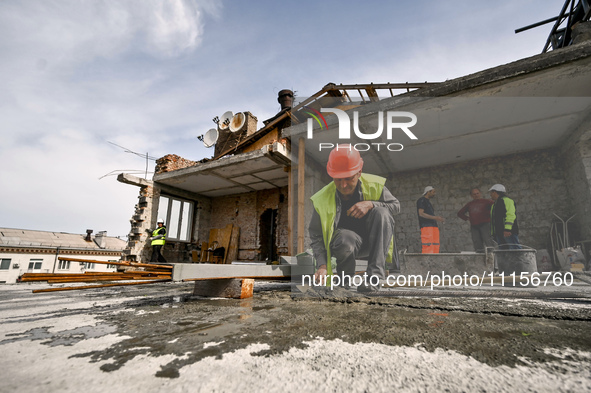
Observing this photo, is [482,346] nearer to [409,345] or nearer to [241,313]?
[409,345]

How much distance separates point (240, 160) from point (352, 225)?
14.9 feet

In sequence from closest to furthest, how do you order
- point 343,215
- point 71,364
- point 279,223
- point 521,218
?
point 71,364
point 343,215
point 521,218
point 279,223

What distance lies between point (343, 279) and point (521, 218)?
18.7 ft

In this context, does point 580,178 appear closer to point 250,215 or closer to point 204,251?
point 250,215

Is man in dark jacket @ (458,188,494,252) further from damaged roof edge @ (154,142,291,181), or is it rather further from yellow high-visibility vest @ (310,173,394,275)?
damaged roof edge @ (154,142,291,181)

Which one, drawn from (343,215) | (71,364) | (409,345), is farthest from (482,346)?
(343,215)

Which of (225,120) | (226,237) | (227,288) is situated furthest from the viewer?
(225,120)

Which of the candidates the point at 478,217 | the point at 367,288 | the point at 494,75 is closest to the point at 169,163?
the point at 367,288

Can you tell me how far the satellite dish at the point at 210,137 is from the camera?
1402 centimetres

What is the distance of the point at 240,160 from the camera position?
8.50 metres

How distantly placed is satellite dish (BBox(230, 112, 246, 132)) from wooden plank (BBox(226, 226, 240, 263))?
17.6 feet

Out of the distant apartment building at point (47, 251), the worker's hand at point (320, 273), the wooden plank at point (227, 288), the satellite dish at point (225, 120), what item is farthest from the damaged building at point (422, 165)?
the distant apartment building at point (47, 251)

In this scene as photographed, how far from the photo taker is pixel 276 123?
1020 cm

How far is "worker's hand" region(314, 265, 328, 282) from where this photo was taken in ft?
17.8
